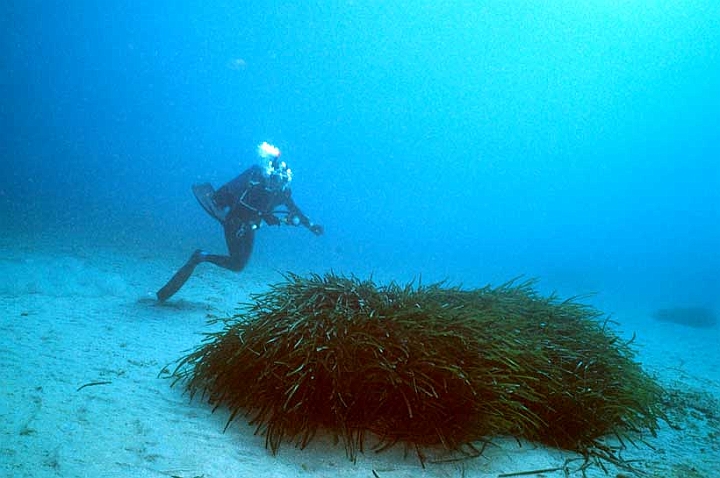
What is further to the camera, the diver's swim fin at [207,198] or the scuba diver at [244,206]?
the scuba diver at [244,206]

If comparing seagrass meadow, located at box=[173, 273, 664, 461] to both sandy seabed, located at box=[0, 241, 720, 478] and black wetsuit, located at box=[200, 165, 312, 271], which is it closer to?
sandy seabed, located at box=[0, 241, 720, 478]

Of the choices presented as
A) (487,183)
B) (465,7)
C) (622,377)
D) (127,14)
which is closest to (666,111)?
(487,183)

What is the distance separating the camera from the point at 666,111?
415ft

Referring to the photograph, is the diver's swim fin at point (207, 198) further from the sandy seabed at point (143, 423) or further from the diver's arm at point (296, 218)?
the sandy seabed at point (143, 423)

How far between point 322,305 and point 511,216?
11683 cm

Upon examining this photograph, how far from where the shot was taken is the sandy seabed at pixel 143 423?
2.73m

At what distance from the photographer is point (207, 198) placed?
8.62m

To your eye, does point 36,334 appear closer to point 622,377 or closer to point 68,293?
point 68,293

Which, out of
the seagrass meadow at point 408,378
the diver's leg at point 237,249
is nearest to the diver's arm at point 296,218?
the diver's leg at point 237,249

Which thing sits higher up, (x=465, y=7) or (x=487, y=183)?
(x=465, y=7)

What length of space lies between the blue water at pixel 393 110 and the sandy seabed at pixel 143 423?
47695mm

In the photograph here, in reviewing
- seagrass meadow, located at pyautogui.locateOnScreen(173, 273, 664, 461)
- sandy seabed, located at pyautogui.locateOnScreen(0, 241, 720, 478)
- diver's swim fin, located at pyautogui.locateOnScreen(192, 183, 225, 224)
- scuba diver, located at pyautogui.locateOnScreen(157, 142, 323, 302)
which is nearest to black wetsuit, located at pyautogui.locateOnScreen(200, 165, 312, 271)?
scuba diver, located at pyautogui.locateOnScreen(157, 142, 323, 302)

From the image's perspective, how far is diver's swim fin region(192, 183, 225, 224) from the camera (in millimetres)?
8539

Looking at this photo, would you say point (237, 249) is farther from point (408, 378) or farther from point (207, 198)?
point (408, 378)
